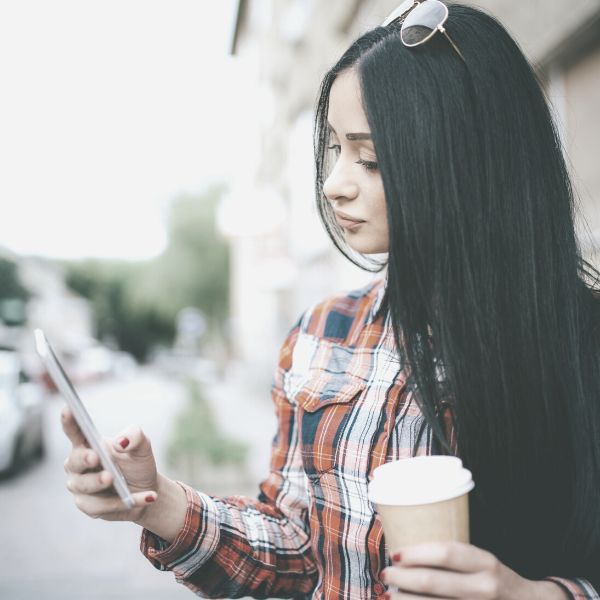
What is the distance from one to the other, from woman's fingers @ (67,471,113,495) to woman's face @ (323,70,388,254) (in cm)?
60

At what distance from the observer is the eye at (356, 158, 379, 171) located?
1.22 metres

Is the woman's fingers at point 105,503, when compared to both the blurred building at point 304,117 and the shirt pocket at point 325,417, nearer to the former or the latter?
the shirt pocket at point 325,417

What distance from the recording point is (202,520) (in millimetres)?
1292

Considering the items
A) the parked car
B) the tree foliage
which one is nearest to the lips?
the parked car

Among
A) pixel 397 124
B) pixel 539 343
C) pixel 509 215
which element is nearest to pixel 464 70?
pixel 397 124

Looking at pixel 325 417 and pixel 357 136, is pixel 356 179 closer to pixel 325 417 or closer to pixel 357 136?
pixel 357 136

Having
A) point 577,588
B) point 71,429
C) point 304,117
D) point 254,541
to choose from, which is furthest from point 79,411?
point 304,117

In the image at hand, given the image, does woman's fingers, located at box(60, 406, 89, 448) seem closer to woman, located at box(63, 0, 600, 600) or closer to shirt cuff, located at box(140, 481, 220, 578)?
woman, located at box(63, 0, 600, 600)

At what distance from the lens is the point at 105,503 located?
1117 mm

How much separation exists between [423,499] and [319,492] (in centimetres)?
45

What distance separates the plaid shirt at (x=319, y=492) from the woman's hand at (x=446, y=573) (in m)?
0.31

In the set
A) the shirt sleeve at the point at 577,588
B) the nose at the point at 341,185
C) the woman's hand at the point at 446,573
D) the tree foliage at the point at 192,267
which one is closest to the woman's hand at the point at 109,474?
the woman's hand at the point at 446,573

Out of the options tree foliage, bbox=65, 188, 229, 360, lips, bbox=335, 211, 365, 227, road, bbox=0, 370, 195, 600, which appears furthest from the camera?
tree foliage, bbox=65, 188, 229, 360

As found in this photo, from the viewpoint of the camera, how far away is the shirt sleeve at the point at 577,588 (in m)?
1.05
